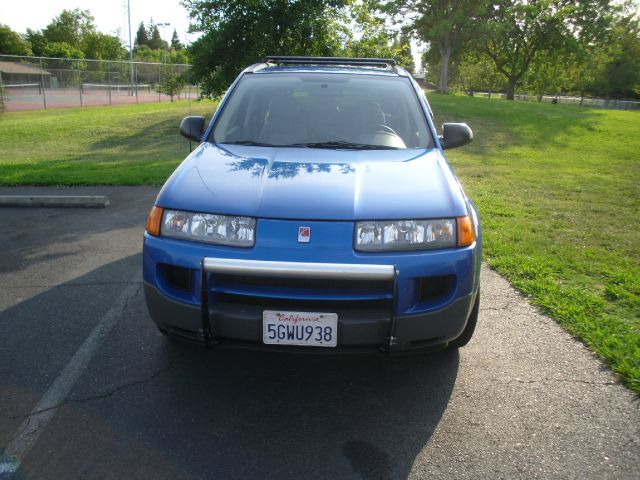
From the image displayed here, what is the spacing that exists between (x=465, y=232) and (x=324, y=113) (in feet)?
5.41

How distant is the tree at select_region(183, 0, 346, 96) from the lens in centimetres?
1095

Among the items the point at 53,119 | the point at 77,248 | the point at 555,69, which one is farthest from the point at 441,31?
the point at 77,248

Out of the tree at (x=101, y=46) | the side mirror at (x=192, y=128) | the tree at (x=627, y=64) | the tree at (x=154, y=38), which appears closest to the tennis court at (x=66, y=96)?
the side mirror at (x=192, y=128)

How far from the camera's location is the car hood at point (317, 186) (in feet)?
8.45

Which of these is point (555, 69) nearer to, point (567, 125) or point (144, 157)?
point (567, 125)

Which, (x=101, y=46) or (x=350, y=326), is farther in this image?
(x=101, y=46)

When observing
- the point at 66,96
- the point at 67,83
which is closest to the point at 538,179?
the point at 66,96

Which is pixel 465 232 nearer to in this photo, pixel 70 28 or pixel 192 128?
pixel 192 128

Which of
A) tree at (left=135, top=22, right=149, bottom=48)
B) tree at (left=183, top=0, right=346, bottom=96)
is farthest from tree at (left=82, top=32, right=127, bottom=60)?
tree at (left=135, top=22, right=149, bottom=48)

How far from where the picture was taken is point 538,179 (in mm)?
9633

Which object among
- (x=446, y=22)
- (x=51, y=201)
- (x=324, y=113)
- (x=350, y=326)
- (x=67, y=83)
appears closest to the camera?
(x=350, y=326)

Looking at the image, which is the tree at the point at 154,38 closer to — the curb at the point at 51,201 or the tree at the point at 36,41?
the tree at the point at 36,41

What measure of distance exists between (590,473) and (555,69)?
5704 cm

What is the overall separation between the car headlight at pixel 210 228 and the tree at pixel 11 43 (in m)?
62.4
